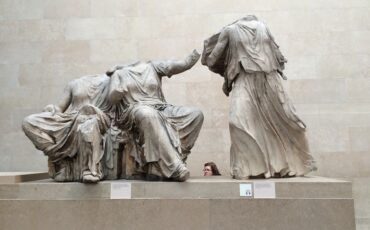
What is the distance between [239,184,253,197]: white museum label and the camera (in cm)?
403

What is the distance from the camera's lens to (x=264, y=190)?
13.1 feet

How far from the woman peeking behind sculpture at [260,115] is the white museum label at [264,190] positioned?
396mm

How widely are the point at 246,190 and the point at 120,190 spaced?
1.33 meters

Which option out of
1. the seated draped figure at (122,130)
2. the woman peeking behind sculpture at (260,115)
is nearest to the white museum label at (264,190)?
the woman peeking behind sculpture at (260,115)

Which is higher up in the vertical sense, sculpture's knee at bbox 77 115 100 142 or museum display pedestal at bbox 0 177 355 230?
sculpture's knee at bbox 77 115 100 142

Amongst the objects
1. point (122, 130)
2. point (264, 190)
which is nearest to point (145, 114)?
point (122, 130)

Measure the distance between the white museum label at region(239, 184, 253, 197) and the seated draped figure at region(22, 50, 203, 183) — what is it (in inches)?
23.5

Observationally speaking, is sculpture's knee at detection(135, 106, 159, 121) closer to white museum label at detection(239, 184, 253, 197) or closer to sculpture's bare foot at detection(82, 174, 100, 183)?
sculpture's bare foot at detection(82, 174, 100, 183)

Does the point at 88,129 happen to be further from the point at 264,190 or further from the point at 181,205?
the point at 264,190

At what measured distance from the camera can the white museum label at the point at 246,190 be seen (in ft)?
13.2

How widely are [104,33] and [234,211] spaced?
490 centimetres

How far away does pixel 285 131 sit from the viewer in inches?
181

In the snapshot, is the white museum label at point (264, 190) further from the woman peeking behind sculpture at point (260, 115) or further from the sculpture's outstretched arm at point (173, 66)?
the sculpture's outstretched arm at point (173, 66)

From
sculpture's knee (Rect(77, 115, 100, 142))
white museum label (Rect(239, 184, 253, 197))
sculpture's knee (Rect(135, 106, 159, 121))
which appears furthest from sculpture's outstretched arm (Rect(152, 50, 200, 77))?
white museum label (Rect(239, 184, 253, 197))
